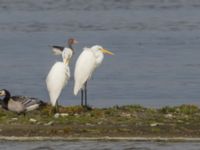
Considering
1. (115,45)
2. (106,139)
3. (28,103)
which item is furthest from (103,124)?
(115,45)

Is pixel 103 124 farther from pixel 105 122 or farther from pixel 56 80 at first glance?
pixel 56 80

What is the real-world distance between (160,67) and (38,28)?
1152cm

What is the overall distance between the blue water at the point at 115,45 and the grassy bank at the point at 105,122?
2421 millimetres

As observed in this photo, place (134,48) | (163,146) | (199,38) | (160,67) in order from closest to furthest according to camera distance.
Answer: (163,146) < (160,67) < (134,48) < (199,38)

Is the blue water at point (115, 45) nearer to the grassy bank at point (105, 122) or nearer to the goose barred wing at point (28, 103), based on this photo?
the grassy bank at point (105, 122)

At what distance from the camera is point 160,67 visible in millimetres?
23672

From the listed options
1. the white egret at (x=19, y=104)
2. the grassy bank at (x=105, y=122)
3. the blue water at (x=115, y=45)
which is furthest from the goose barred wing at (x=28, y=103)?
the blue water at (x=115, y=45)

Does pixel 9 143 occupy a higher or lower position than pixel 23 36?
lower

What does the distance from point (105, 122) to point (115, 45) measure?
13.2 meters

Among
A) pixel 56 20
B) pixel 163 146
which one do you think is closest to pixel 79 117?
pixel 163 146

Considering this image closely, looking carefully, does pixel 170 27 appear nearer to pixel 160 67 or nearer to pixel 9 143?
pixel 160 67

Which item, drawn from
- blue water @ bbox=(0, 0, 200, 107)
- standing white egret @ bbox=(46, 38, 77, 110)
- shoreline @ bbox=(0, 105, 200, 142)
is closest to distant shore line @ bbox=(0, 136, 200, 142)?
shoreline @ bbox=(0, 105, 200, 142)

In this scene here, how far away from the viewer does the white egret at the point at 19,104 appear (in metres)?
15.8

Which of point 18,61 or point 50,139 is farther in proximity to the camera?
point 18,61
